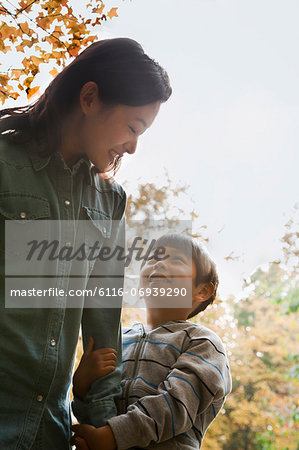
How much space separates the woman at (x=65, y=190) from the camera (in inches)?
37.6

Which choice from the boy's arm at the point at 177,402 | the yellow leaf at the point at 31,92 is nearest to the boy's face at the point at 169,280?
the boy's arm at the point at 177,402

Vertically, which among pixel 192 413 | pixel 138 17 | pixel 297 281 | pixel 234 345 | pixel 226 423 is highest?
pixel 138 17

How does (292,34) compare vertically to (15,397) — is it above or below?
above

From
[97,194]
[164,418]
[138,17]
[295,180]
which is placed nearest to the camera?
[164,418]

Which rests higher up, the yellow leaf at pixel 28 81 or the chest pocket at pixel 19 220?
the yellow leaf at pixel 28 81

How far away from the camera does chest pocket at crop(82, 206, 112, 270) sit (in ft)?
3.70

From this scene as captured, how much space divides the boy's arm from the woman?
6 centimetres

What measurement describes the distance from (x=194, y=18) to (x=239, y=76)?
1.12 meters

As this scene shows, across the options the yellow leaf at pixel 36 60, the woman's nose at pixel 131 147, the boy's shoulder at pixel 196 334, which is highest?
the yellow leaf at pixel 36 60

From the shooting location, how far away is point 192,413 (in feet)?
3.56

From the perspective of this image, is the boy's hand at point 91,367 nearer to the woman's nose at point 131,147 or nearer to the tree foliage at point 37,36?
the woman's nose at point 131,147

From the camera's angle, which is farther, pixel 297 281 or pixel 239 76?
pixel 239 76

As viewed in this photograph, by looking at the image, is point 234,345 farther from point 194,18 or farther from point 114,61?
point 114,61

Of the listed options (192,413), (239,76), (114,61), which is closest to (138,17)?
(239,76)
